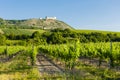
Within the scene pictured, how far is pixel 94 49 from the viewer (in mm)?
36656

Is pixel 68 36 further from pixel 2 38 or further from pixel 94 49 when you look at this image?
pixel 94 49

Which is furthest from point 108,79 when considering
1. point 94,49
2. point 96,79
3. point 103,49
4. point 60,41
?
point 60,41

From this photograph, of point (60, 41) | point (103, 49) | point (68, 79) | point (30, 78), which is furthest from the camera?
point (60, 41)

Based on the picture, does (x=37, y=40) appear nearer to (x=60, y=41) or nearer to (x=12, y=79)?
(x=60, y=41)

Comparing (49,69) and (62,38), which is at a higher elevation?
(49,69)

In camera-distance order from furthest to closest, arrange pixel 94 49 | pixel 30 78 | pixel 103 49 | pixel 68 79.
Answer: pixel 94 49, pixel 103 49, pixel 30 78, pixel 68 79

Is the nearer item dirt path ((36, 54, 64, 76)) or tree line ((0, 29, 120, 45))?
dirt path ((36, 54, 64, 76))

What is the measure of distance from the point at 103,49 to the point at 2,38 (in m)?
63.9

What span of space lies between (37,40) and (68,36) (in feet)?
37.2

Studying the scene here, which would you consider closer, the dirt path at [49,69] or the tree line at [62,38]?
the dirt path at [49,69]

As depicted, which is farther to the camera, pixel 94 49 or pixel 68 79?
pixel 94 49

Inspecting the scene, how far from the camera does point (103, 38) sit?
9362cm

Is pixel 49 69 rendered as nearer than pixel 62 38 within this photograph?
Yes

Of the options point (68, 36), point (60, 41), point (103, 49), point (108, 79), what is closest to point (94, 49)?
point (103, 49)
